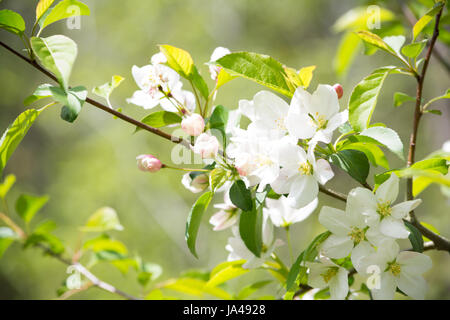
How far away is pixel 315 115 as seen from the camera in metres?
0.52

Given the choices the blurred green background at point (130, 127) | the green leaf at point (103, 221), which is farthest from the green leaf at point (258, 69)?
the blurred green background at point (130, 127)

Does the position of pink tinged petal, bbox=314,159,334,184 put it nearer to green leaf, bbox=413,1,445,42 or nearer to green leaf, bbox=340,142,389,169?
green leaf, bbox=340,142,389,169

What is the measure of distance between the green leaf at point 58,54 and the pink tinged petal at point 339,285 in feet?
1.43

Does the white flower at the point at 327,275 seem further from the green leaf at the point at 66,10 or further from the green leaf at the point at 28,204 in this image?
the green leaf at the point at 28,204

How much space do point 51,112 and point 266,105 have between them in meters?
6.32

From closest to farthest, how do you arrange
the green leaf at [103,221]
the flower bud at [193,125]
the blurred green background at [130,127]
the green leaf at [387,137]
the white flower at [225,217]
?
the green leaf at [387,137]
the flower bud at [193,125]
the white flower at [225,217]
the green leaf at [103,221]
the blurred green background at [130,127]

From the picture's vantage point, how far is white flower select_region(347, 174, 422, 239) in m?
0.50

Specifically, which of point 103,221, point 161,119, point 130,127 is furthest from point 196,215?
point 130,127

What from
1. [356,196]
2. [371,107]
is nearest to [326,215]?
[356,196]

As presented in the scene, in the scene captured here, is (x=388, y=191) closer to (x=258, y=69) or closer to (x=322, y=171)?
(x=322, y=171)

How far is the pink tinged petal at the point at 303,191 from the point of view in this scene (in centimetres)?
52

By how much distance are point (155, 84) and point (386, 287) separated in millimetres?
425
